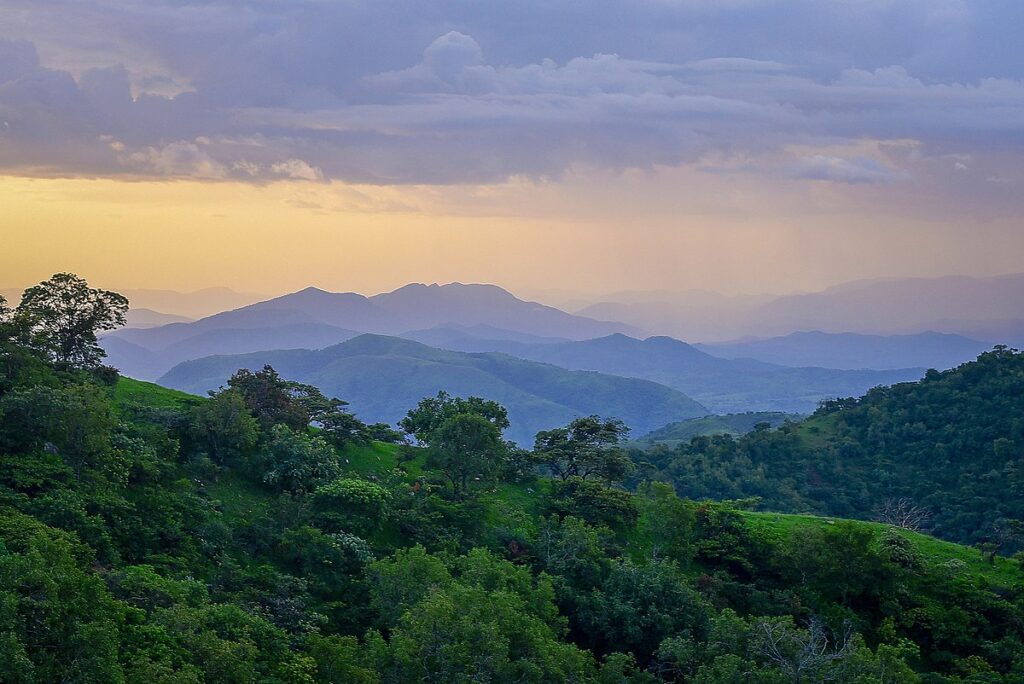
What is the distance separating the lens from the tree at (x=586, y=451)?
3988 cm

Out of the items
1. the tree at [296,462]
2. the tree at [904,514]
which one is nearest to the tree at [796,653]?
the tree at [296,462]

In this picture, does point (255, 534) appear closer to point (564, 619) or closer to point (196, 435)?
point (196, 435)

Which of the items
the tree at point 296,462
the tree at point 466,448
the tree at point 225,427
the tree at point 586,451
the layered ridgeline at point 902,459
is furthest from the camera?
the layered ridgeline at point 902,459

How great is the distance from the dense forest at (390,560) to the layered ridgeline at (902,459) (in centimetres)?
1532

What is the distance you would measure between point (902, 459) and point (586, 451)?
115ft

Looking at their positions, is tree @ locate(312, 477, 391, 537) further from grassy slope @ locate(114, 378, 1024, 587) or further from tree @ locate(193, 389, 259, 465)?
tree @ locate(193, 389, 259, 465)

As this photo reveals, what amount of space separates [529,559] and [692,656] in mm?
7621

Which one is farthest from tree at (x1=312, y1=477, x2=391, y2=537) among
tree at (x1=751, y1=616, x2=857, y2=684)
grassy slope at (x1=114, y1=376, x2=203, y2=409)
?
tree at (x1=751, y1=616, x2=857, y2=684)

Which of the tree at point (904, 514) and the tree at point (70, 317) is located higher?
the tree at point (70, 317)

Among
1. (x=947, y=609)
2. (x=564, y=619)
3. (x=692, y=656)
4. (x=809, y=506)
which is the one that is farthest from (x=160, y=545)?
(x=809, y=506)

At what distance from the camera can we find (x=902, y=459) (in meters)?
63.3

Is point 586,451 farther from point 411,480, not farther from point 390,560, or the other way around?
point 390,560

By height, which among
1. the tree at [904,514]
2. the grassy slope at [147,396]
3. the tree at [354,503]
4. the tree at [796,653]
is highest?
the grassy slope at [147,396]

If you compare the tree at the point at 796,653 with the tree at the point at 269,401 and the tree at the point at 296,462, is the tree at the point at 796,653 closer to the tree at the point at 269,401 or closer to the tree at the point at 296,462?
the tree at the point at 296,462
